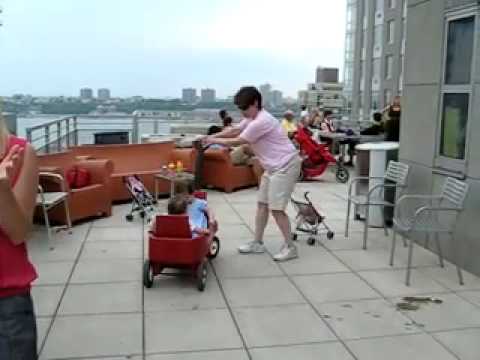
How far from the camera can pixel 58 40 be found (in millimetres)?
12062

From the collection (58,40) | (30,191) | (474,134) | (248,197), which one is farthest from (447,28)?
(58,40)

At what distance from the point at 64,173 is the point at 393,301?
12.8 feet

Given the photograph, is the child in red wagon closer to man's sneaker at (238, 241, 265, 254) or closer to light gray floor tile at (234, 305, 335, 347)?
man's sneaker at (238, 241, 265, 254)

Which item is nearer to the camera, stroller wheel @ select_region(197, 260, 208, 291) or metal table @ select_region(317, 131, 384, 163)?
stroller wheel @ select_region(197, 260, 208, 291)

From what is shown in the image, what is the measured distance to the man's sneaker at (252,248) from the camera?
17.5 ft

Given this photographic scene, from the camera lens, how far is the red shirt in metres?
1.69

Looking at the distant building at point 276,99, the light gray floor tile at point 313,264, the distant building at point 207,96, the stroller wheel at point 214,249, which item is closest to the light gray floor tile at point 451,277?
the light gray floor tile at point 313,264

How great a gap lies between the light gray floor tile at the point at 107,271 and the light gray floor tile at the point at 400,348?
1942 millimetres

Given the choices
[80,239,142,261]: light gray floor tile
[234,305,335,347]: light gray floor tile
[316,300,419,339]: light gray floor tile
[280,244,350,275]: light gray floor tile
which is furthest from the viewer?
[80,239,142,261]: light gray floor tile

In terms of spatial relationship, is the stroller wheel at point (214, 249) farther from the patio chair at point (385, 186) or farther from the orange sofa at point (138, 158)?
the orange sofa at point (138, 158)

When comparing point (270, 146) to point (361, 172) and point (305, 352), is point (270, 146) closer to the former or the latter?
point (305, 352)

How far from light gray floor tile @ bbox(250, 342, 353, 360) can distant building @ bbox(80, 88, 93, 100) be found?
27.9ft

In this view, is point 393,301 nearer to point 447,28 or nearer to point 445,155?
point 445,155

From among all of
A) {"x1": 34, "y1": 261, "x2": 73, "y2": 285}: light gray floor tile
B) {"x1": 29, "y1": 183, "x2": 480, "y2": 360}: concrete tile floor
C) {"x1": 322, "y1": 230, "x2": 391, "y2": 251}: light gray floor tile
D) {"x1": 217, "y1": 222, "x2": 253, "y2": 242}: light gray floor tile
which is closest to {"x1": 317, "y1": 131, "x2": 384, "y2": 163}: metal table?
{"x1": 322, "y1": 230, "x2": 391, "y2": 251}: light gray floor tile
